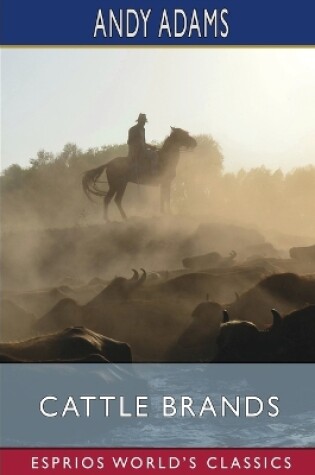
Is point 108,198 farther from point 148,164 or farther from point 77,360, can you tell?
point 77,360

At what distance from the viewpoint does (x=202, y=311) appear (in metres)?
12.2

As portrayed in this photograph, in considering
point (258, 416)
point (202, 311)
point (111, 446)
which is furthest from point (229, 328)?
point (111, 446)

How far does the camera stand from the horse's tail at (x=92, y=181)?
12633mm

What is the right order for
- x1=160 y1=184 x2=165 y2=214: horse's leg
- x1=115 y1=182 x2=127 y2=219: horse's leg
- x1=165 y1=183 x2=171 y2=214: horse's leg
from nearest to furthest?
1. x1=165 y1=183 x2=171 y2=214: horse's leg
2. x1=160 y1=184 x2=165 y2=214: horse's leg
3. x1=115 y1=182 x2=127 y2=219: horse's leg

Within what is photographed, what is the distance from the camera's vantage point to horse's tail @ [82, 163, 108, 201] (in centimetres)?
1263

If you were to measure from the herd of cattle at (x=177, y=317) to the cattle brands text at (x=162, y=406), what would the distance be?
54 centimetres

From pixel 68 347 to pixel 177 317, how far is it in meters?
1.40

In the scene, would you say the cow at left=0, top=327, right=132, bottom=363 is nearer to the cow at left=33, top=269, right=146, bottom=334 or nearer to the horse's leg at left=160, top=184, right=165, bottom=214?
the cow at left=33, top=269, right=146, bottom=334

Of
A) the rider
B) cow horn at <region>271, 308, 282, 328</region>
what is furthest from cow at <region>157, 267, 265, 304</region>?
the rider

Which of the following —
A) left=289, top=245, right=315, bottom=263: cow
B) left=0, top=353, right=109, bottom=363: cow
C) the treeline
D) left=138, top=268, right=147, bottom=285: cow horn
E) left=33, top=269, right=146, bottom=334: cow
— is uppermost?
the treeline

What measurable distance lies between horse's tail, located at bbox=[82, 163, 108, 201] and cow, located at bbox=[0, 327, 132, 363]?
1768 mm

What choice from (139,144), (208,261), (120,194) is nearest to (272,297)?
(208,261)

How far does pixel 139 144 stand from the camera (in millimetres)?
12656

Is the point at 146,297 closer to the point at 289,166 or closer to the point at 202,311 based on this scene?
the point at 202,311
